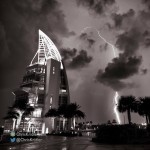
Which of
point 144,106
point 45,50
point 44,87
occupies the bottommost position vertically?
point 144,106

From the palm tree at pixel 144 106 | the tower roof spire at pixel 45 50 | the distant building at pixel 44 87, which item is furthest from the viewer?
the tower roof spire at pixel 45 50

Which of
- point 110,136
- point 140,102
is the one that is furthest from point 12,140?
point 140,102

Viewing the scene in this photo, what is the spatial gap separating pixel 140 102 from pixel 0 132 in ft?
126

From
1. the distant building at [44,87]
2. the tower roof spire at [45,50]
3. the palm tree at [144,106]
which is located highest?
the tower roof spire at [45,50]

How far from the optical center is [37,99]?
287ft

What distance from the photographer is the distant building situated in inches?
3179

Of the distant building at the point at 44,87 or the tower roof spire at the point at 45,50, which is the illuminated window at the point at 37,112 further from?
the tower roof spire at the point at 45,50

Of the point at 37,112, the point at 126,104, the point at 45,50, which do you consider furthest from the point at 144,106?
the point at 45,50

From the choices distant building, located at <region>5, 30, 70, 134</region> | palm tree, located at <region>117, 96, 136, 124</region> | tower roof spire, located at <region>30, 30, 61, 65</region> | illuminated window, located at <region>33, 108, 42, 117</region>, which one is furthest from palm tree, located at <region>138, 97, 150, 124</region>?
tower roof spire, located at <region>30, 30, 61, 65</region>

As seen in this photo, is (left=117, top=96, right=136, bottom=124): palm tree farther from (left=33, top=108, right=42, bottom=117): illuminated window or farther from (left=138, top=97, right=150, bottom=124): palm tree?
(left=33, top=108, right=42, bottom=117): illuminated window

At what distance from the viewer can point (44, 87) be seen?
9094 centimetres

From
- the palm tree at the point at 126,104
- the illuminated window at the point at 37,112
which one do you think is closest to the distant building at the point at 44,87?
the illuminated window at the point at 37,112

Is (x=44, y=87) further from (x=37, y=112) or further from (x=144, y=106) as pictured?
(x=144, y=106)

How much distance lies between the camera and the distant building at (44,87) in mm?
80750
